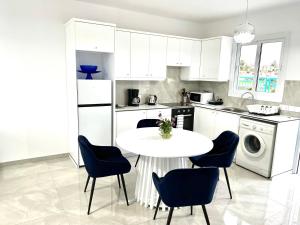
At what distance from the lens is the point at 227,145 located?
298 cm

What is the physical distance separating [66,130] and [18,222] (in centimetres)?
193

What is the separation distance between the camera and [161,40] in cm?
438

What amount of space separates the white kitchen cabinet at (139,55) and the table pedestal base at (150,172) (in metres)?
2.05

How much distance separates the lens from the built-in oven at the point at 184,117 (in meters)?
4.59

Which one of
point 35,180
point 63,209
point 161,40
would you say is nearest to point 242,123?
point 161,40

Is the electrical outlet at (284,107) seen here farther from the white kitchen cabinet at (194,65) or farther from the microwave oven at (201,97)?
the white kitchen cabinet at (194,65)

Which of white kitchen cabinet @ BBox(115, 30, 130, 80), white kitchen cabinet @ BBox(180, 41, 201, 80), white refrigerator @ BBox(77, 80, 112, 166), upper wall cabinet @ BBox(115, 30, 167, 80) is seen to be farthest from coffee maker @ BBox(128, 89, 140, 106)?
white kitchen cabinet @ BBox(180, 41, 201, 80)

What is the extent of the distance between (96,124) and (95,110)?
24cm

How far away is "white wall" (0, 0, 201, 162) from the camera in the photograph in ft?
11.2

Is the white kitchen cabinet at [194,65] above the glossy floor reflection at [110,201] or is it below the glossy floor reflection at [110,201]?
above

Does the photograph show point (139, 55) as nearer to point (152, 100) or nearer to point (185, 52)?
point (152, 100)

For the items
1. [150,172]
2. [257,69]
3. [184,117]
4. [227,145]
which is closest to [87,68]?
[150,172]

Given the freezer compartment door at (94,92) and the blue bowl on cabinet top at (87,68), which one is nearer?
the freezer compartment door at (94,92)

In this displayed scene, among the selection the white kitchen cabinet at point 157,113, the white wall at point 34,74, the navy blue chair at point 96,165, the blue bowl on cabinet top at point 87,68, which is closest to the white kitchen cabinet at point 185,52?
the white kitchen cabinet at point 157,113
